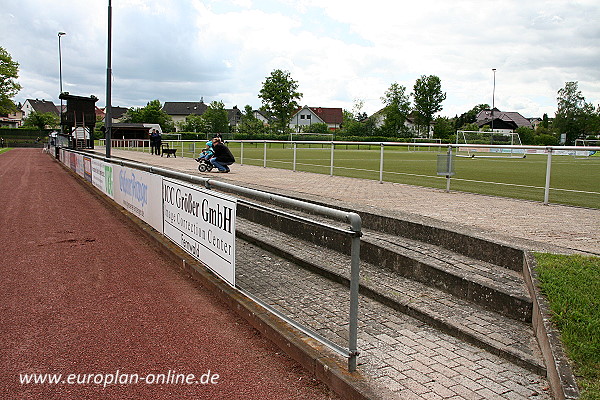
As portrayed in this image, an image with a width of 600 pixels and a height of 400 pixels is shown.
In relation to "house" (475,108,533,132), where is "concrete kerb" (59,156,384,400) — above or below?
below

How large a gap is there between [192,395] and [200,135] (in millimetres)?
70154

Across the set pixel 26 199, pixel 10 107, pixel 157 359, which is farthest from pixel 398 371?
pixel 10 107

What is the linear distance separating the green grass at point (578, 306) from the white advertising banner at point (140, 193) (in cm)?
576

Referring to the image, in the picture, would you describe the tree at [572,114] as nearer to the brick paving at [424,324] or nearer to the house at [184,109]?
the house at [184,109]

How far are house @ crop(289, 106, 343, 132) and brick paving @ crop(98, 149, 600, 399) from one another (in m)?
→ 112

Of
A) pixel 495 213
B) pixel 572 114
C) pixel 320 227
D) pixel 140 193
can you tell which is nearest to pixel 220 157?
pixel 140 193

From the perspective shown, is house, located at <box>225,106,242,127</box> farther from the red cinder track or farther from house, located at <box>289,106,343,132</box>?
the red cinder track

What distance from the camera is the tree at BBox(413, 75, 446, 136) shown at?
10119 cm

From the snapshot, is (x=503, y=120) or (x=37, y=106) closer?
(x=503, y=120)

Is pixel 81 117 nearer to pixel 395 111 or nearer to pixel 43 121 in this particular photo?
pixel 395 111

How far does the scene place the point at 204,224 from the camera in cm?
604

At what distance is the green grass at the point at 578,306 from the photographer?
129 inches

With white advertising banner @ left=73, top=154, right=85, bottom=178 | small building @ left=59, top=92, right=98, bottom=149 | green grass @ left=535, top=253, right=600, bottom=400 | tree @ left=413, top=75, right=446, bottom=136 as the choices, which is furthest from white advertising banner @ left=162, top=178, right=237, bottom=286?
tree @ left=413, top=75, right=446, bottom=136

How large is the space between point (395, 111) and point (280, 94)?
63.8 ft
